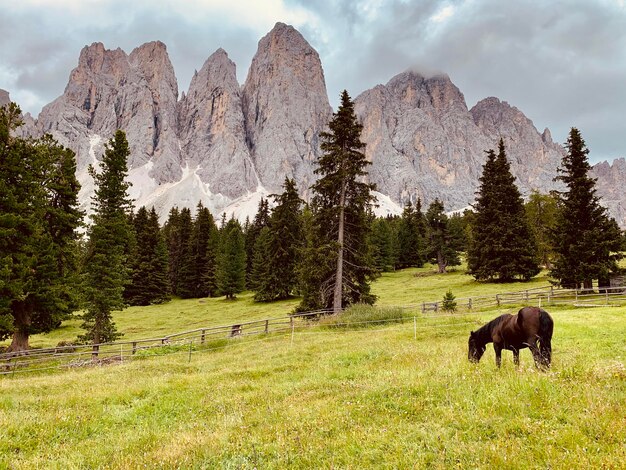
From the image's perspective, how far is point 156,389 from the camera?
12125mm

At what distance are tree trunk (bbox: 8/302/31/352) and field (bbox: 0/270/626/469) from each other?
16.0 metres

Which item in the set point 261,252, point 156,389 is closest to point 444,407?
point 156,389

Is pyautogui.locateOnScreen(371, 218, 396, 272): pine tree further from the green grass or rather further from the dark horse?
Answer: the dark horse

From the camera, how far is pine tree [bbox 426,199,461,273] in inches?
2736

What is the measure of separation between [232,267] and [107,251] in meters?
34.5

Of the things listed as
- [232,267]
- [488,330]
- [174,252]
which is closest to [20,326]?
[488,330]

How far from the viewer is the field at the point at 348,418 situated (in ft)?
16.9

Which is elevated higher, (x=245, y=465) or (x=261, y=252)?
(x=261, y=252)

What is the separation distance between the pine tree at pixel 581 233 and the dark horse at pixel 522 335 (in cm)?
3011

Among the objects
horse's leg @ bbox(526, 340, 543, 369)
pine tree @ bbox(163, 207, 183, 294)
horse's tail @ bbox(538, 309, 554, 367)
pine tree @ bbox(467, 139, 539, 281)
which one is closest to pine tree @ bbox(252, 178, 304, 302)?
pine tree @ bbox(467, 139, 539, 281)

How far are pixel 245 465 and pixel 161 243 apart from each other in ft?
227

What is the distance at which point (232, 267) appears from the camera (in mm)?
65438

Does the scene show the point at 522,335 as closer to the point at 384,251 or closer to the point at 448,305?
the point at 448,305

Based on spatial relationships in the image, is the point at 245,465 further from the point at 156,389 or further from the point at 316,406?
the point at 156,389
